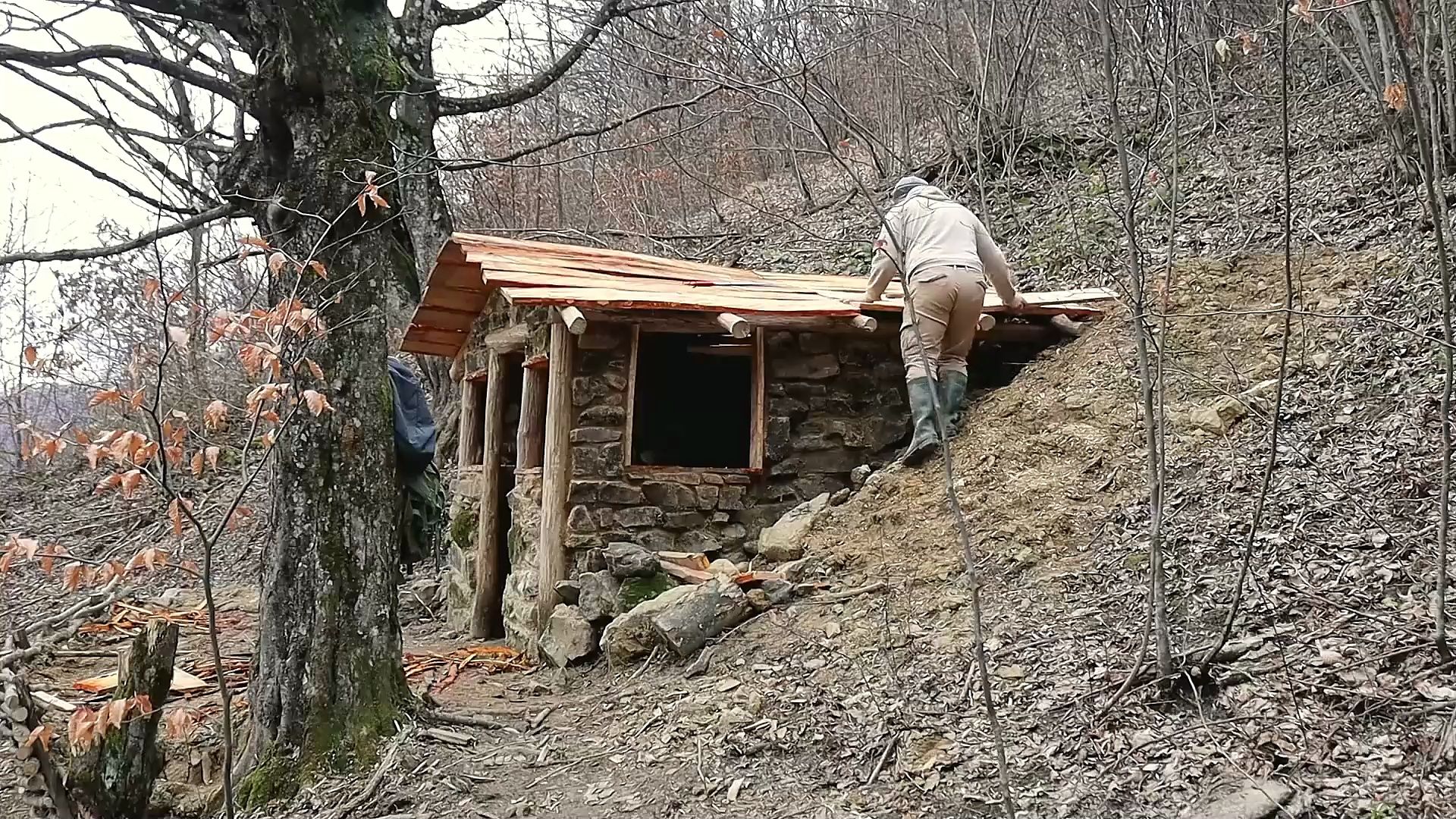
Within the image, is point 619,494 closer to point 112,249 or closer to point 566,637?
point 566,637

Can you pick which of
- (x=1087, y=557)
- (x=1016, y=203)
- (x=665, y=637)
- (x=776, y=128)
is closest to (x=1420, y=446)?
(x=1087, y=557)

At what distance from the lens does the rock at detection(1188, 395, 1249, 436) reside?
18.1ft

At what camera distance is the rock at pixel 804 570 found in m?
5.70

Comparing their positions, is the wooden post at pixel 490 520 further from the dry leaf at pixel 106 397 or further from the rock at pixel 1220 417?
the rock at pixel 1220 417

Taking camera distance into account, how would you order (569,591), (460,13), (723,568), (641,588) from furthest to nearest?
(460,13) < (569,591) < (723,568) < (641,588)

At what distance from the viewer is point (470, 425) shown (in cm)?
913

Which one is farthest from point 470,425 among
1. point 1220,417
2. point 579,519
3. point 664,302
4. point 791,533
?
point 1220,417

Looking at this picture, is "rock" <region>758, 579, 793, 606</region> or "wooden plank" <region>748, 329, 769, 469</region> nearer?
"rock" <region>758, 579, 793, 606</region>

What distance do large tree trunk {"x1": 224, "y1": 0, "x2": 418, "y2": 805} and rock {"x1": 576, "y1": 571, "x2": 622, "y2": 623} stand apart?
1.46 metres

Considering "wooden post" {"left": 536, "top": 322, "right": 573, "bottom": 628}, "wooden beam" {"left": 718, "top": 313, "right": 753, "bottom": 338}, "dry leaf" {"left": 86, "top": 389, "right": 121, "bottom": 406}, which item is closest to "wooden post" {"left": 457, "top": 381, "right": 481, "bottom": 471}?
"wooden post" {"left": 536, "top": 322, "right": 573, "bottom": 628}

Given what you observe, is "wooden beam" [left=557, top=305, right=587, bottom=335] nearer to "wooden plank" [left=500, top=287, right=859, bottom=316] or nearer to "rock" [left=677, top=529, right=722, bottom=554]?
"wooden plank" [left=500, top=287, right=859, bottom=316]

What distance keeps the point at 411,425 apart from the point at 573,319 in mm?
1798

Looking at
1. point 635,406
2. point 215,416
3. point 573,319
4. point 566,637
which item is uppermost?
point 573,319

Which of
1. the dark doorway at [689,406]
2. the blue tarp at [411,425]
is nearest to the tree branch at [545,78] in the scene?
the dark doorway at [689,406]
